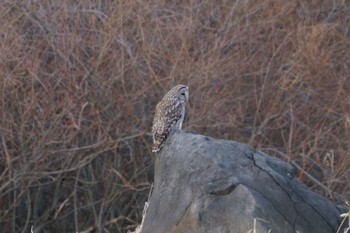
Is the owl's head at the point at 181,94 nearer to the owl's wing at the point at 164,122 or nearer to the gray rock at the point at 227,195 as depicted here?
the owl's wing at the point at 164,122

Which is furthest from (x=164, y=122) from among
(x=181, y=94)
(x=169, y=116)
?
(x=181, y=94)

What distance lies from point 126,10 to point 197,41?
0.87 metres

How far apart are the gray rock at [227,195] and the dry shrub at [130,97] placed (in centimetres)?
440

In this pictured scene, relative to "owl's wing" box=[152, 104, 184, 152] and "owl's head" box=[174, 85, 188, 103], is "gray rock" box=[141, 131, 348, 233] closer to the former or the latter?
"owl's wing" box=[152, 104, 184, 152]

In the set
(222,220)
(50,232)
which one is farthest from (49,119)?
(222,220)

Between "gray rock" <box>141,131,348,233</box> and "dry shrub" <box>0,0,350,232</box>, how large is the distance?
4397 millimetres

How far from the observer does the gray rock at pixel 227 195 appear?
20.5 ft

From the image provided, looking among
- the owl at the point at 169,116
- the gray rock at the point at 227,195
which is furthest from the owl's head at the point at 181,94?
the gray rock at the point at 227,195

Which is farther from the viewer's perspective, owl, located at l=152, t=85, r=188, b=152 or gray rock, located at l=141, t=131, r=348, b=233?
owl, located at l=152, t=85, r=188, b=152

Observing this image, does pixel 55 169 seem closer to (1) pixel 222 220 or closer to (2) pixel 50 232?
(2) pixel 50 232

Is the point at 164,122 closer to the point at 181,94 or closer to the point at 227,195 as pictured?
the point at 181,94

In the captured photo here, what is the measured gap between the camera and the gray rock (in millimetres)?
6238

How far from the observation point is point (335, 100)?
12422 millimetres

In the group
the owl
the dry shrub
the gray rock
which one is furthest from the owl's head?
the dry shrub
